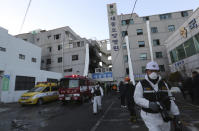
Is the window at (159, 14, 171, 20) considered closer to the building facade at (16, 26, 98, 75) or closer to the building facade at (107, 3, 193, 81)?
the building facade at (107, 3, 193, 81)

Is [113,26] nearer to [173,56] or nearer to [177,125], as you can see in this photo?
[173,56]

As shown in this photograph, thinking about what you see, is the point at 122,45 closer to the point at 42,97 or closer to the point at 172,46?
the point at 172,46

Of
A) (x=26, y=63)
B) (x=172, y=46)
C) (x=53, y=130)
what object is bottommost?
(x=53, y=130)

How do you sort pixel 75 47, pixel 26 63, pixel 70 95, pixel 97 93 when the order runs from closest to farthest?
1. pixel 97 93
2. pixel 70 95
3. pixel 26 63
4. pixel 75 47

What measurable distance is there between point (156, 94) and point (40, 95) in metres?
11.8

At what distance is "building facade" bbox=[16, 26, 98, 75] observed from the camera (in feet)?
95.2

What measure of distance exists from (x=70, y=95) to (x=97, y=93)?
A: 184 inches

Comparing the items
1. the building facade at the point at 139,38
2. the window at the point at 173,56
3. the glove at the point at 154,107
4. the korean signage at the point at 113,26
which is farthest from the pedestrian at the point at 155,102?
the korean signage at the point at 113,26

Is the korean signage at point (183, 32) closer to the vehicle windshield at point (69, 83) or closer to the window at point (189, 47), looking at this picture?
the window at point (189, 47)

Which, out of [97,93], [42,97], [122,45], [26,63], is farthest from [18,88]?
[122,45]

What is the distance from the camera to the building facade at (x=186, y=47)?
13805 mm

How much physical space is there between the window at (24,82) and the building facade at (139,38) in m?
16.2

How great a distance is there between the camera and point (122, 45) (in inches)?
1100

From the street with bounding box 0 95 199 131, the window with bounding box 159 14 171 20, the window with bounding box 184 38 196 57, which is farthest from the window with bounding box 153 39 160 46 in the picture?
the street with bounding box 0 95 199 131
